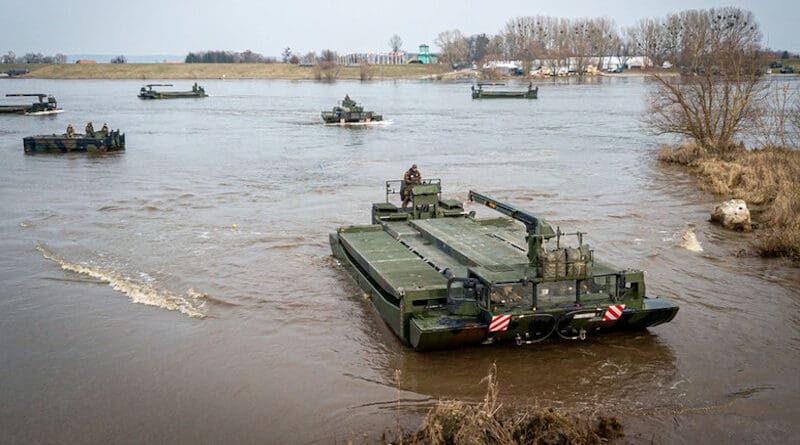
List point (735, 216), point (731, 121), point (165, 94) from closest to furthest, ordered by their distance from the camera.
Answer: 1. point (735, 216)
2. point (731, 121)
3. point (165, 94)

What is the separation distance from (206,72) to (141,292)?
446 feet

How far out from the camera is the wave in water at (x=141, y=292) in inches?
588

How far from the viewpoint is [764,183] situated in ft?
79.5

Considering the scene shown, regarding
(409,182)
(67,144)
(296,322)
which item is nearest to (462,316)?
(296,322)

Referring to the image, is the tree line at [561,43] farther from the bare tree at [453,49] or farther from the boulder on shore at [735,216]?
the boulder on shore at [735,216]

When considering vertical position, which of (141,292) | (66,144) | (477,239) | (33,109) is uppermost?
(33,109)

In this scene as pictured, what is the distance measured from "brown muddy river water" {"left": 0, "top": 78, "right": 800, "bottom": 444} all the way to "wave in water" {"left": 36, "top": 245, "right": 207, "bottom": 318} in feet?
0.19

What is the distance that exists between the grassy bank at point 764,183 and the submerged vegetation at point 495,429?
10051mm

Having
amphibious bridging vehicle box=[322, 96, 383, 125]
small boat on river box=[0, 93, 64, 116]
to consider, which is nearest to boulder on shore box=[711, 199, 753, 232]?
amphibious bridging vehicle box=[322, 96, 383, 125]

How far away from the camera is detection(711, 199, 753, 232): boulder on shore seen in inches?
815

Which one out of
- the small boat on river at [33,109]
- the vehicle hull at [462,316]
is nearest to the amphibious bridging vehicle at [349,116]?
the small boat on river at [33,109]

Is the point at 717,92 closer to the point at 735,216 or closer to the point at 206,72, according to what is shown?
the point at 735,216

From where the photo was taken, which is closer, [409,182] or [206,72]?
[409,182]

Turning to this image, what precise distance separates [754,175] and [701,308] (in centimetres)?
1263
